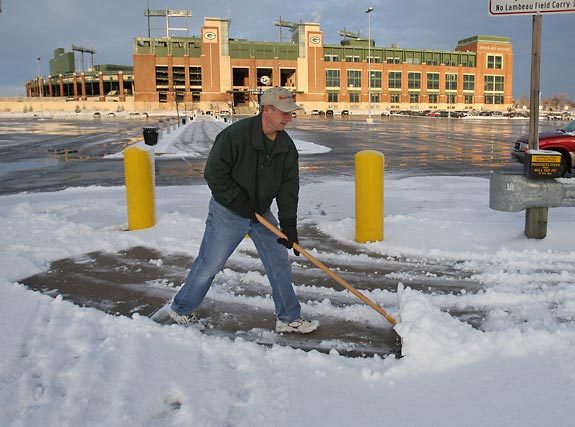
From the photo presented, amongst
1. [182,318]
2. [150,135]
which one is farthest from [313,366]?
[150,135]

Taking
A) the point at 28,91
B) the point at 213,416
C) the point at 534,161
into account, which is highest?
the point at 28,91

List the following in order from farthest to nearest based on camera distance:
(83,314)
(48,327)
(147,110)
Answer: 1. (147,110)
2. (83,314)
3. (48,327)

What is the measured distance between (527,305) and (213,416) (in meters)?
3.04

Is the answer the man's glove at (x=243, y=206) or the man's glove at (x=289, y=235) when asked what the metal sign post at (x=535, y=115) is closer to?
the man's glove at (x=289, y=235)

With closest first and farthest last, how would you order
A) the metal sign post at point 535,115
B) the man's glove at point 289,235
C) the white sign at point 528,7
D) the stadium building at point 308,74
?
1. the man's glove at point 289,235
2. the white sign at point 528,7
3. the metal sign post at point 535,115
4. the stadium building at point 308,74

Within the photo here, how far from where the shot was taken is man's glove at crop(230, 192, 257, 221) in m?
4.06

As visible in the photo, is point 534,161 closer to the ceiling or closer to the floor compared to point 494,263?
closer to the ceiling

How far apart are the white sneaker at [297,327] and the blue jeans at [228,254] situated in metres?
0.04

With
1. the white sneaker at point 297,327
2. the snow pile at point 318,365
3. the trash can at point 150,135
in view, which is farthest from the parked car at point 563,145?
the trash can at point 150,135

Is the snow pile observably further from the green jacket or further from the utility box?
the green jacket

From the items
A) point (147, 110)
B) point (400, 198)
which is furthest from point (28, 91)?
point (400, 198)

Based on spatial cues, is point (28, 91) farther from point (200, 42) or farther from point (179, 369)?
point (179, 369)

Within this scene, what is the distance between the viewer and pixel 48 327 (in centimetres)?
437

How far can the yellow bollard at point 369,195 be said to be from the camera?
7.18 metres
